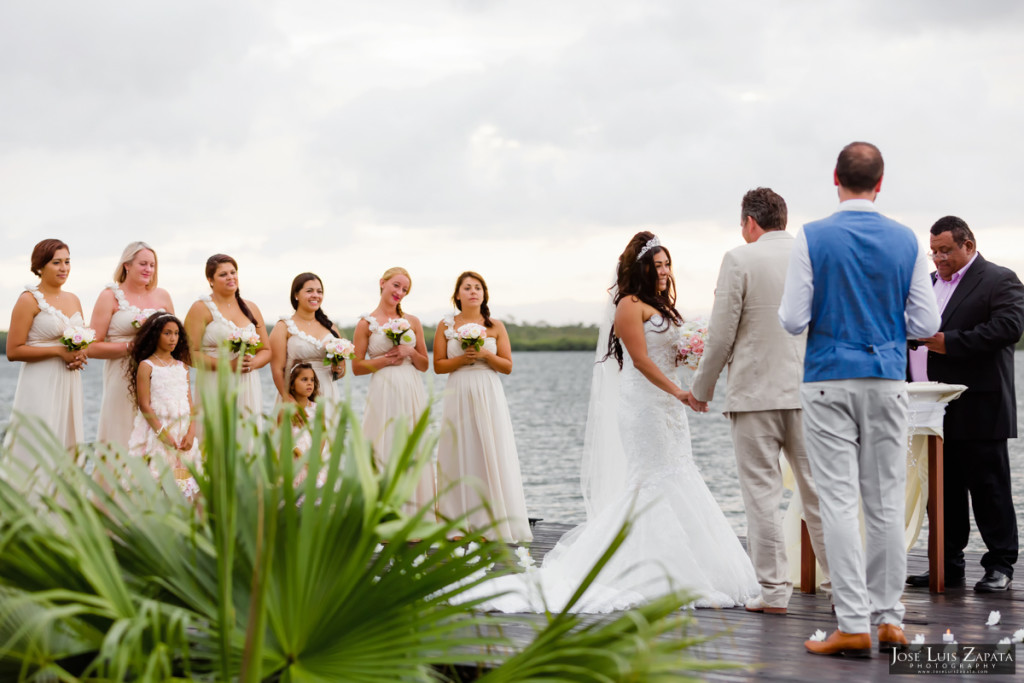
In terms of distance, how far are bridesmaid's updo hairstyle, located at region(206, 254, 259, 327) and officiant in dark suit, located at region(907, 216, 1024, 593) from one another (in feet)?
16.3

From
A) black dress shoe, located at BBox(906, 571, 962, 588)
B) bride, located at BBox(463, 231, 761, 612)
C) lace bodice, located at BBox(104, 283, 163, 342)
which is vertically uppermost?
lace bodice, located at BBox(104, 283, 163, 342)

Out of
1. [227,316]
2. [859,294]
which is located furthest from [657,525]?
[227,316]

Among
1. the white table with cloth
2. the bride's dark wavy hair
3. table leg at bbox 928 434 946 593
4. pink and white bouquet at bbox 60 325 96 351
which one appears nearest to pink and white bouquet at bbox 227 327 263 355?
pink and white bouquet at bbox 60 325 96 351

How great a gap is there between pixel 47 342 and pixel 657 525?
4727 millimetres

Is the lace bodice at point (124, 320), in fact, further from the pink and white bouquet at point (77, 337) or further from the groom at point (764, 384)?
the groom at point (764, 384)

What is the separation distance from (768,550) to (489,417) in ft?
11.7

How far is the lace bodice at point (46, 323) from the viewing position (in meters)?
7.68

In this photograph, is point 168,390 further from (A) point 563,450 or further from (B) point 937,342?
(A) point 563,450

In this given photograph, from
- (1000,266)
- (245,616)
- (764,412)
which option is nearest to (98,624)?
(245,616)

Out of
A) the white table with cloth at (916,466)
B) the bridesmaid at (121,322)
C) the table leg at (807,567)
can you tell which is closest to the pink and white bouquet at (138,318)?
the bridesmaid at (121,322)

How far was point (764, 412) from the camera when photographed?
5.62m

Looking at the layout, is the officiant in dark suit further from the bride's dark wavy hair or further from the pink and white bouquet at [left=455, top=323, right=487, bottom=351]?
the pink and white bouquet at [left=455, top=323, right=487, bottom=351]

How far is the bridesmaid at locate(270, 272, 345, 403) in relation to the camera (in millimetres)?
8336

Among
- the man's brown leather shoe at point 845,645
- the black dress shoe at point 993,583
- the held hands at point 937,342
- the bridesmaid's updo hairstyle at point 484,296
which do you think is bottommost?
the black dress shoe at point 993,583
